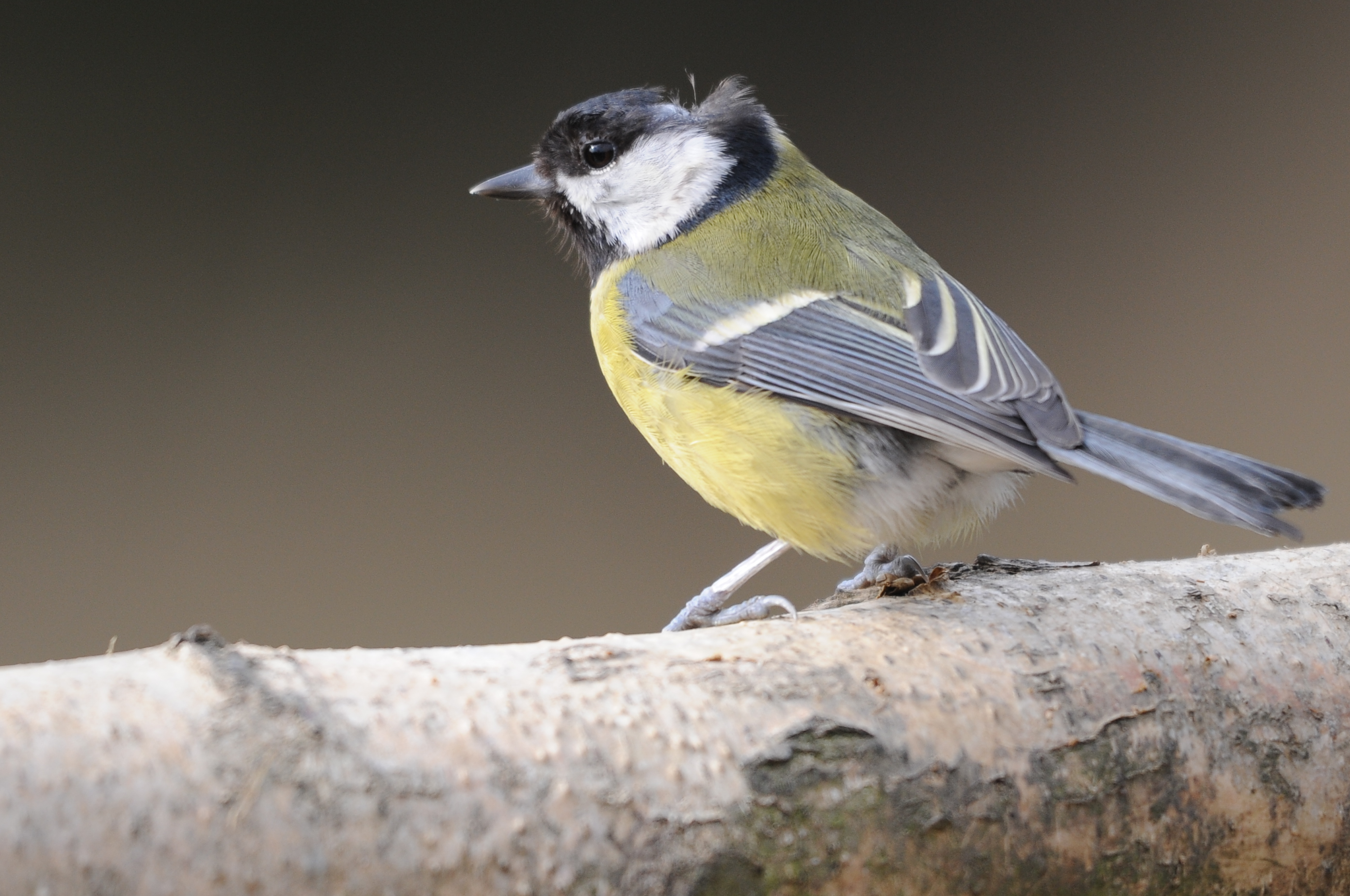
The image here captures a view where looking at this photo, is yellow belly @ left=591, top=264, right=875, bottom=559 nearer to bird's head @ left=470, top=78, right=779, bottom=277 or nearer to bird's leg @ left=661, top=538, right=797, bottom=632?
bird's leg @ left=661, top=538, right=797, bottom=632

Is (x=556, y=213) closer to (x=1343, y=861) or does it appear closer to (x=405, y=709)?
(x=405, y=709)

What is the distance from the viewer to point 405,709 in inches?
19.9

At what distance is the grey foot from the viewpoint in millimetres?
873

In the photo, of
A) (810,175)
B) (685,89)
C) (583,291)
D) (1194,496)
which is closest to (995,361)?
(1194,496)

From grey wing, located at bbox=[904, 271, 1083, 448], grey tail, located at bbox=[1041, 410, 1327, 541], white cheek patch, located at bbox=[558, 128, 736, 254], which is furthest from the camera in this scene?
white cheek patch, located at bbox=[558, 128, 736, 254]

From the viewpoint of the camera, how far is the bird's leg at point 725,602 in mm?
891

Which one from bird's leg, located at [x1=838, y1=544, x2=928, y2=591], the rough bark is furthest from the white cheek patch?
the rough bark

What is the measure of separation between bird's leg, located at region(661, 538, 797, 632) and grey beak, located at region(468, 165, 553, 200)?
480mm

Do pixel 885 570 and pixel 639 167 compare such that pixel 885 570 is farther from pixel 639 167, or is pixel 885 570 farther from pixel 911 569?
pixel 639 167

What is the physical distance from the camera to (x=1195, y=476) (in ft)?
2.53

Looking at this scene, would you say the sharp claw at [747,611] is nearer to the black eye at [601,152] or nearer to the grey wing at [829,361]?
the grey wing at [829,361]

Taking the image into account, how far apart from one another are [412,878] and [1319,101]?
194cm


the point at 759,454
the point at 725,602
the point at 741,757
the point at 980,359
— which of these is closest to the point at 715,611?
the point at 725,602

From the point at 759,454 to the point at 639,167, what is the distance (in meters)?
0.42
